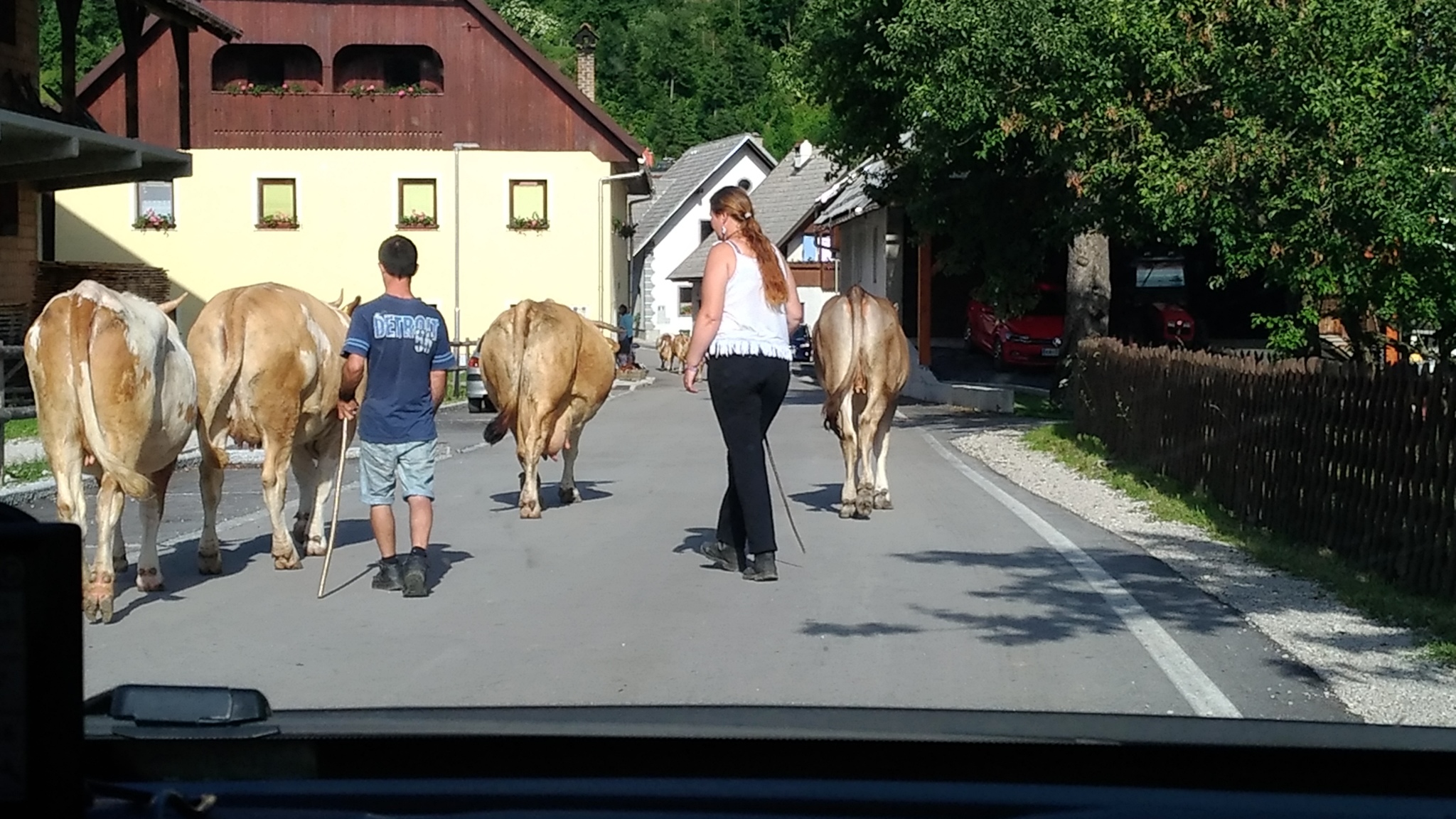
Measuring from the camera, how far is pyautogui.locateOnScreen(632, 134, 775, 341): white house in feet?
273

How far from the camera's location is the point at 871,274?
45.7m

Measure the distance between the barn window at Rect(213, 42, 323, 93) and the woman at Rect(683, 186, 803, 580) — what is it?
3638 centimetres

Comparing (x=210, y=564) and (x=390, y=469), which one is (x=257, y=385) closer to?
(x=210, y=564)

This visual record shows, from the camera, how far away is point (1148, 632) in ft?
27.0

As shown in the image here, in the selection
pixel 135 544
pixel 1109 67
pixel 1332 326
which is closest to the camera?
pixel 135 544

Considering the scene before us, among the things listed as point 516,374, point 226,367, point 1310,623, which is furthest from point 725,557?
point 516,374

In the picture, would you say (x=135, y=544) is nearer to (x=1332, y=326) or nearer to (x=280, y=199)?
(x=1332, y=326)

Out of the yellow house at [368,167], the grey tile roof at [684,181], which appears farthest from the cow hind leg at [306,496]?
the grey tile roof at [684,181]

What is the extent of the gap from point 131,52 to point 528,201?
19.1 metres

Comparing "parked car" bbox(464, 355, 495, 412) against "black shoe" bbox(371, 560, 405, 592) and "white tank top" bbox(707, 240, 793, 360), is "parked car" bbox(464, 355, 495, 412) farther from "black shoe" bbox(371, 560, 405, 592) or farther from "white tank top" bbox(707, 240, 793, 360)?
"black shoe" bbox(371, 560, 405, 592)

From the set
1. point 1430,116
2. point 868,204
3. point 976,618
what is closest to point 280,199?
point 868,204

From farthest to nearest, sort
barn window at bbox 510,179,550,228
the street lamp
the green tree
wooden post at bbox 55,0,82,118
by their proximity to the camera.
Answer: barn window at bbox 510,179,550,228 < the street lamp < wooden post at bbox 55,0,82,118 < the green tree

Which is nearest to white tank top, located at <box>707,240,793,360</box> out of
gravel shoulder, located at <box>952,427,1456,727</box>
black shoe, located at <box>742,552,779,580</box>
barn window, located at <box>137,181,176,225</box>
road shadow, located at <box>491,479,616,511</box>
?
black shoe, located at <box>742,552,779,580</box>

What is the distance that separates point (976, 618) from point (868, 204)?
3363cm
